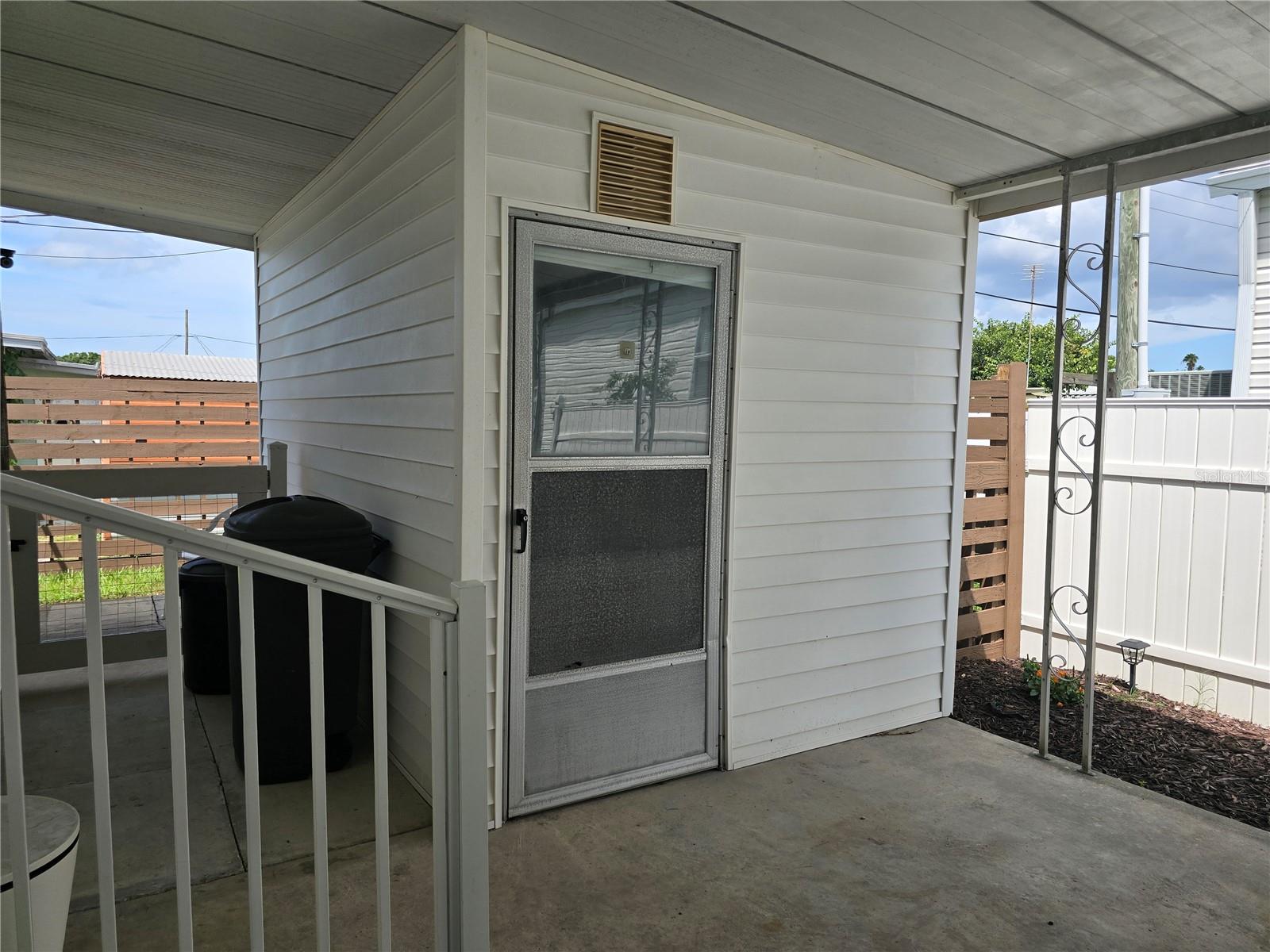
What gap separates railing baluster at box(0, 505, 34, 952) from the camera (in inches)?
46.7

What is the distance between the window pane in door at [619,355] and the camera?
274 cm

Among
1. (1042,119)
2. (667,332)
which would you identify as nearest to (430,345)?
(667,332)

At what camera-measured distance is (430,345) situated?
9.21 ft

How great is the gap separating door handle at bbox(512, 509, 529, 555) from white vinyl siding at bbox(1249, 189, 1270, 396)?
5637mm

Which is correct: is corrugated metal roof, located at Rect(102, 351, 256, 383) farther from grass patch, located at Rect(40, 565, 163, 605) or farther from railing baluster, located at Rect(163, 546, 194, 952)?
railing baluster, located at Rect(163, 546, 194, 952)

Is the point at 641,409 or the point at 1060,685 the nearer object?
the point at 641,409

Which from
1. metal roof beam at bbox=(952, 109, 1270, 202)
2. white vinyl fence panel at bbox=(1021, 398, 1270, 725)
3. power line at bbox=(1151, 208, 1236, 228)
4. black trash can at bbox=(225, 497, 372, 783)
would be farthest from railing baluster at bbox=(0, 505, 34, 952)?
power line at bbox=(1151, 208, 1236, 228)

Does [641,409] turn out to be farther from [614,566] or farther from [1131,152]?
[1131,152]

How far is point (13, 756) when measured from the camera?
1211 mm

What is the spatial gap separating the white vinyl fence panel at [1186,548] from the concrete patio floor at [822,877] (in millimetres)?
1425

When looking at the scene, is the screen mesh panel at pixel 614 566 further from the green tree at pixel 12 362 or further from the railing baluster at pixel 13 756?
the green tree at pixel 12 362

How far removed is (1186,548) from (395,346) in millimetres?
4202

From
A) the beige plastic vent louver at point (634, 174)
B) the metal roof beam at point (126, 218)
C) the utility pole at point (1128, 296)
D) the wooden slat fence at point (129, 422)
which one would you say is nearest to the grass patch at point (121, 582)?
the wooden slat fence at point (129, 422)

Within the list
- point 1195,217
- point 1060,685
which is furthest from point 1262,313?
point 1195,217
